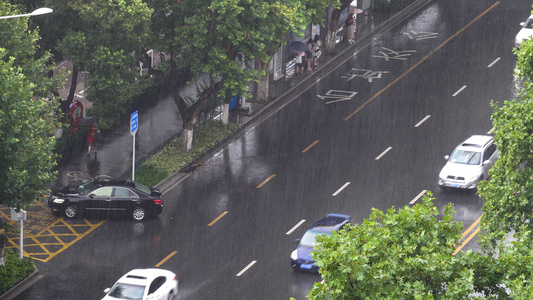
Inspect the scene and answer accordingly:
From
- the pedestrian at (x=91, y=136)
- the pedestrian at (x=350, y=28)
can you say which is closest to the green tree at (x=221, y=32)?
the pedestrian at (x=91, y=136)

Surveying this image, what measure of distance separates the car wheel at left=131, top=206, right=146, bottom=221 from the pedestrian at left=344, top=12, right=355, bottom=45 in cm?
2051

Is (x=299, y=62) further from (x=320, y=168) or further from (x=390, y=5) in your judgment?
(x=320, y=168)

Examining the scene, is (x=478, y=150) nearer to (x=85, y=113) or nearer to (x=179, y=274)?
(x=179, y=274)

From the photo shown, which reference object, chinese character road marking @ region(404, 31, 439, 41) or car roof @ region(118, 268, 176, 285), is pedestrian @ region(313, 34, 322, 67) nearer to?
chinese character road marking @ region(404, 31, 439, 41)

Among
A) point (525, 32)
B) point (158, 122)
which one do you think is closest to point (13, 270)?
point (158, 122)

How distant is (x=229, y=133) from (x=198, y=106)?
290cm

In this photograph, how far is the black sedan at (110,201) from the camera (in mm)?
37188

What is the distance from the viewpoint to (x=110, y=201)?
37219mm

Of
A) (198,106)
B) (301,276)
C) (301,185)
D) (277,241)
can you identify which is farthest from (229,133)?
(301,276)

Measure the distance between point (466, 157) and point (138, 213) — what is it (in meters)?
13.5

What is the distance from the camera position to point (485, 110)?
4522cm

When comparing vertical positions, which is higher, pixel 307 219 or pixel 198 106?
pixel 198 106

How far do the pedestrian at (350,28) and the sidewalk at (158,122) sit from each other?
34 cm

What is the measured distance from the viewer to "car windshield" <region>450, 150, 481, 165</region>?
128 feet
